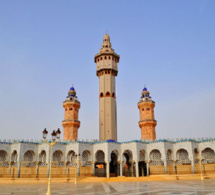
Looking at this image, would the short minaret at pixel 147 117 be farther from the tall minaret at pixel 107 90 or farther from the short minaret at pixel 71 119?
the short minaret at pixel 71 119

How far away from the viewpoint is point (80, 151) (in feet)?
145

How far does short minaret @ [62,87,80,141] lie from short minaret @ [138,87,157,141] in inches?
696

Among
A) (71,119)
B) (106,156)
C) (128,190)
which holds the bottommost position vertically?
(128,190)

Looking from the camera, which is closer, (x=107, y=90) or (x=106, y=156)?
(x=106, y=156)

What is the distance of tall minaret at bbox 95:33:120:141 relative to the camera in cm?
5638

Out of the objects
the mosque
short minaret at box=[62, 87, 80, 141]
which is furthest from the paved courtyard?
short minaret at box=[62, 87, 80, 141]

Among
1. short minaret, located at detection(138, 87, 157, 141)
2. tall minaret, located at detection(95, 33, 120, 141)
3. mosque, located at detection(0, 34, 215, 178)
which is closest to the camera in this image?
mosque, located at detection(0, 34, 215, 178)

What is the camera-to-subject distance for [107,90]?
5938 cm

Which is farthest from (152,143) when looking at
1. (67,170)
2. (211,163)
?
(67,170)

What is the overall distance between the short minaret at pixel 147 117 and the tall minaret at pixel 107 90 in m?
8.47

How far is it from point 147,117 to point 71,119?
20.6 meters

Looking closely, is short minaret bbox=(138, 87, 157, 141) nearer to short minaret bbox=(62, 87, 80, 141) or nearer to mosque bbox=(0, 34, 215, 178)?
mosque bbox=(0, 34, 215, 178)

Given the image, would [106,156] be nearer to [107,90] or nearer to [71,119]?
[71,119]

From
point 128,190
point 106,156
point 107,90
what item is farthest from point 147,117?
point 128,190
